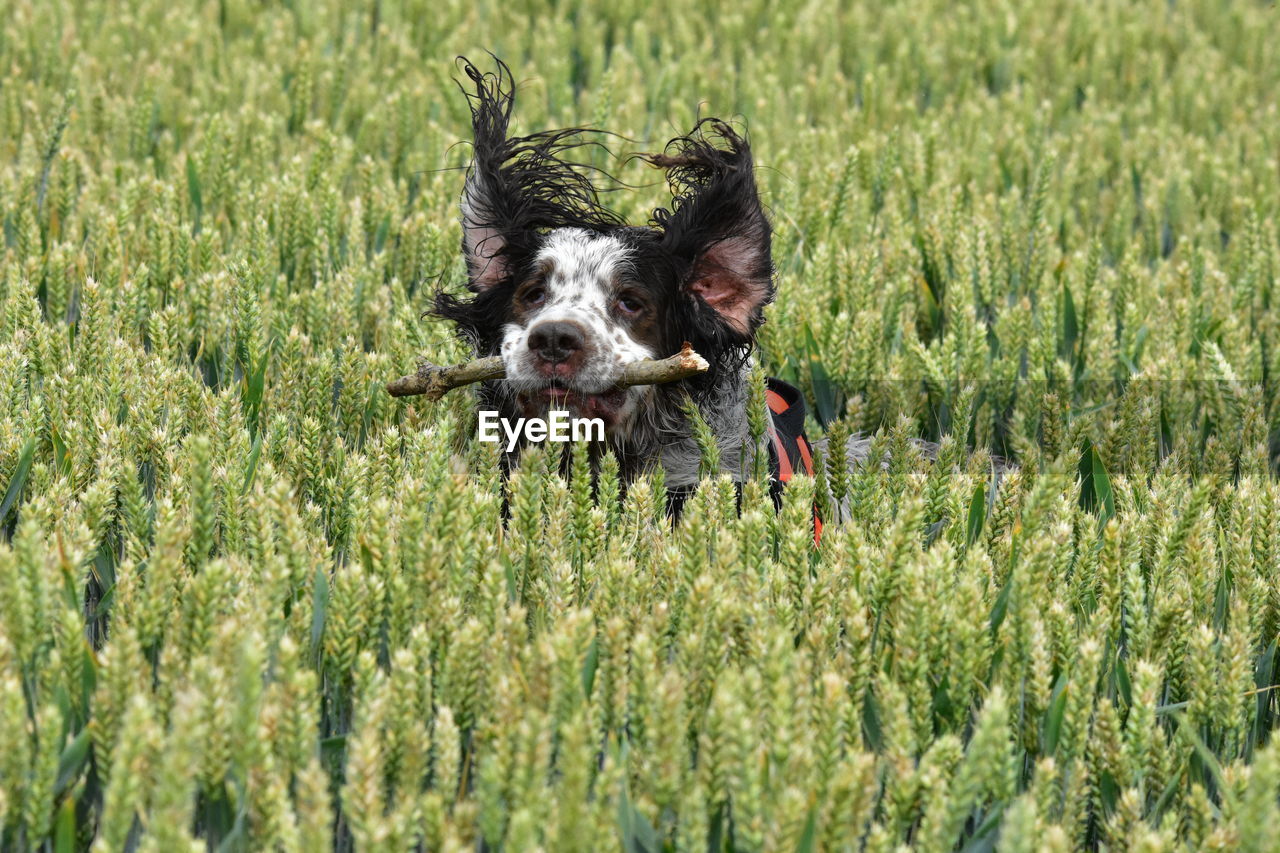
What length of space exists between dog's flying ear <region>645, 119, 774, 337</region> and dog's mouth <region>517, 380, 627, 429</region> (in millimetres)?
395

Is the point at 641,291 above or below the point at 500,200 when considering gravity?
below

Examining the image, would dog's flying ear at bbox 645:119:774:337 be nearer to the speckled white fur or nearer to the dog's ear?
the speckled white fur

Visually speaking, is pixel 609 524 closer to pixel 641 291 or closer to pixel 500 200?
pixel 641 291

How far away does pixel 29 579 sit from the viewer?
2.30m

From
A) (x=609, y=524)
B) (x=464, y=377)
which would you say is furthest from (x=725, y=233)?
(x=609, y=524)

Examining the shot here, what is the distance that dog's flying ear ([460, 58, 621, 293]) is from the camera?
162 inches

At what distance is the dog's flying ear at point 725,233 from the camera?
12.9 feet

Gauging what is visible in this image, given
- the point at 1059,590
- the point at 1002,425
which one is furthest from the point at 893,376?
the point at 1059,590

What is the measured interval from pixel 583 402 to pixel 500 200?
2.20 ft

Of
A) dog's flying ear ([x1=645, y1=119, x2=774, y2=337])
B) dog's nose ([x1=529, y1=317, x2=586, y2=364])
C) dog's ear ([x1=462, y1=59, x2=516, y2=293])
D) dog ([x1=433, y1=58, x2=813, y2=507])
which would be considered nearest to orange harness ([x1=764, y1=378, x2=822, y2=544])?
dog ([x1=433, y1=58, x2=813, y2=507])

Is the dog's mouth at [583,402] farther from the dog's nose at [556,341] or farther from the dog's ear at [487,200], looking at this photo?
the dog's ear at [487,200]

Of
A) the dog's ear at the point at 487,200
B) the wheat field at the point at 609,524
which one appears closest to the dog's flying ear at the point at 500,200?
the dog's ear at the point at 487,200

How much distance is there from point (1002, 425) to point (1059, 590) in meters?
1.96

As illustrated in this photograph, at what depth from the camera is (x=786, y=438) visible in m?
4.09
